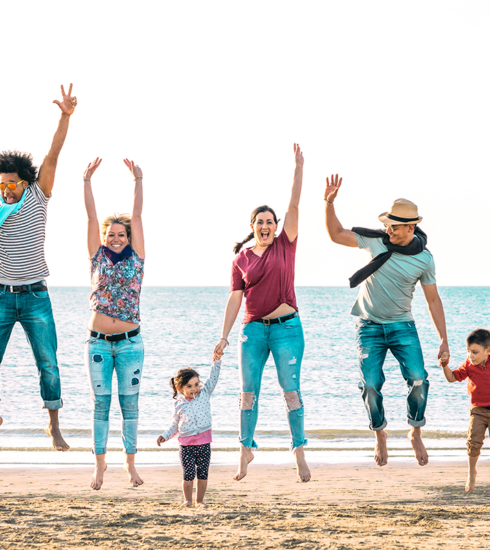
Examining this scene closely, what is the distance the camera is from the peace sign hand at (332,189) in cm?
565

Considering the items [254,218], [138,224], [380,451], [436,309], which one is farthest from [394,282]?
[138,224]

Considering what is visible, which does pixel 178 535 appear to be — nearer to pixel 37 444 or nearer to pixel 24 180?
pixel 24 180

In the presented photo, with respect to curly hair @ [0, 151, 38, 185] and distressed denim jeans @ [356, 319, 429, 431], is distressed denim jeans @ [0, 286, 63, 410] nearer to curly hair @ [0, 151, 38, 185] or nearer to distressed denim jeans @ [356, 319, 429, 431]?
curly hair @ [0, 151, 38, 185]

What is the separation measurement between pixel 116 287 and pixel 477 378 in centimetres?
313

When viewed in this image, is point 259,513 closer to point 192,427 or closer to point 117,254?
point 192,427

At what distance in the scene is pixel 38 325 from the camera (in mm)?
5492

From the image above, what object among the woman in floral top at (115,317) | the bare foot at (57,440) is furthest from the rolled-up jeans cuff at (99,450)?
the bare foot at (57,440)

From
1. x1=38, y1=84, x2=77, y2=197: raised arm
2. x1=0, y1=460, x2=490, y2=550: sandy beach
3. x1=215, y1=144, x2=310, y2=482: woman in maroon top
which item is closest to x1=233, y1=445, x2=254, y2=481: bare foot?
x1=215, y1=144, x2=310, y2=482: woman in maroon top

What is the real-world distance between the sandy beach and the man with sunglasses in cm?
92

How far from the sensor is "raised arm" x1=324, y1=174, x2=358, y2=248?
566 cm

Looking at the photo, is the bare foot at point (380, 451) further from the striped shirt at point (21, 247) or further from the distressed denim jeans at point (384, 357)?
the striped shirt at point (21, 247)

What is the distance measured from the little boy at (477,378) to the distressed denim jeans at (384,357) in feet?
0.81

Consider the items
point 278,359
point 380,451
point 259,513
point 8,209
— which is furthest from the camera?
point 380,451

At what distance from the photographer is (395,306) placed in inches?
223
